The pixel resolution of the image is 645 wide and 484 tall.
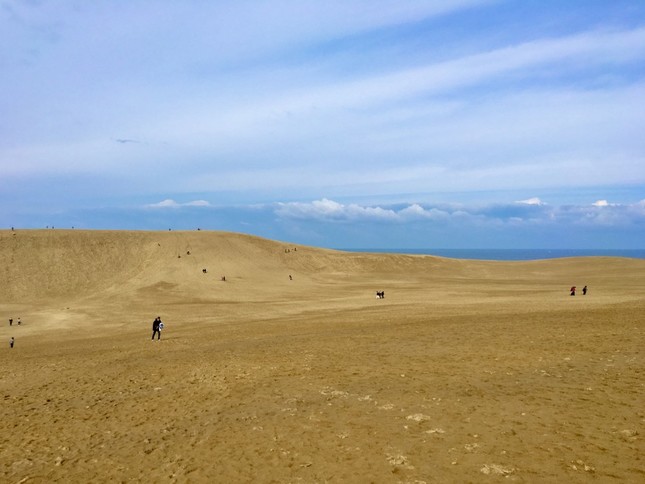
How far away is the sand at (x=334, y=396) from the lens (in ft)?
33.6

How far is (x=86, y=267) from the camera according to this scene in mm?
66312

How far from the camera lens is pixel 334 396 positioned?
14883 mm

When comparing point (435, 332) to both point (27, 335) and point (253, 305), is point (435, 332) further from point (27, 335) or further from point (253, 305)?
point (27, 335)

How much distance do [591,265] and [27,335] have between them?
79838 mm

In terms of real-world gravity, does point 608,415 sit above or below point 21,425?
above

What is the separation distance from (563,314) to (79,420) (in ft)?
81.3

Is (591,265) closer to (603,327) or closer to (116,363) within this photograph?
(603,327)

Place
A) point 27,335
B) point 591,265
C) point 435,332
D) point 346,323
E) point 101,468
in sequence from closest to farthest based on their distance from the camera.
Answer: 1. point 101,468
2. point 435,332
3. point 346,323
4. point 27,335
5. point 591,265

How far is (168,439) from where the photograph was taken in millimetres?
12398

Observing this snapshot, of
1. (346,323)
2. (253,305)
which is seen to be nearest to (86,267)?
(253,305)

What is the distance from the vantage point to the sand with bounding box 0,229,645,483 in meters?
10.2

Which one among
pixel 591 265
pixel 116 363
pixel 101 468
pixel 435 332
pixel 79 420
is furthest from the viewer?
pixel 591 265

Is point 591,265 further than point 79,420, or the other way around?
point 591,265

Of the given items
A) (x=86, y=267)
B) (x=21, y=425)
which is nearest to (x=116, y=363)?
(x=21, y=425)
